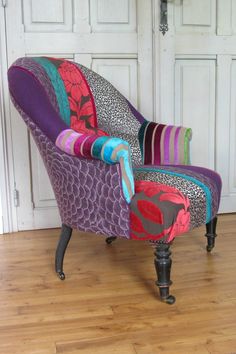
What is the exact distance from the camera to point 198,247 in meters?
2.31

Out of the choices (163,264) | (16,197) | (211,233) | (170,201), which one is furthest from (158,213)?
(16,197)

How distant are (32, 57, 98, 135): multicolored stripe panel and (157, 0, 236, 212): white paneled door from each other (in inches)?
29.2

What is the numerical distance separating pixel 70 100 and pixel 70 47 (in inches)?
26.1

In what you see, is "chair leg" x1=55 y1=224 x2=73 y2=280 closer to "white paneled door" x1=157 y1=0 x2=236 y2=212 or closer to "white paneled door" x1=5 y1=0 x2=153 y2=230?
"white paneled door" x1=5 y1=0 x2=153 y2=230

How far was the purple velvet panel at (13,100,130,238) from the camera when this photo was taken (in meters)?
1.64

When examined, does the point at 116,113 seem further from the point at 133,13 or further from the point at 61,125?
the point at 133,13

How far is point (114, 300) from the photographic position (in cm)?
173

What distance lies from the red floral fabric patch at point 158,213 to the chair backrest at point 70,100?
0.43 m

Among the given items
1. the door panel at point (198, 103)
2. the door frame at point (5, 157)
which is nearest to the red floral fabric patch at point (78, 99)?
the door frame at point (5, 157)

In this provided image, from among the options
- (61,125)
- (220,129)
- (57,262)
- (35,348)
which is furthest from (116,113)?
(35,348)

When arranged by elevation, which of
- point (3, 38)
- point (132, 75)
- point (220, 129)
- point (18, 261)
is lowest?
point (18, 261)

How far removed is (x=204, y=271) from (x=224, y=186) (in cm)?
108

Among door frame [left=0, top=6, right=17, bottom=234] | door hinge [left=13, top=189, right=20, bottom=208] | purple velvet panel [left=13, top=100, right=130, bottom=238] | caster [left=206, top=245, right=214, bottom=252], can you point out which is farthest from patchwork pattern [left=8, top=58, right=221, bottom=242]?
door hinge [left=13, top=189, right=20, bottom=208]

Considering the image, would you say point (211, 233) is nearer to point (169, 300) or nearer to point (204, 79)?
point (169, 300)
